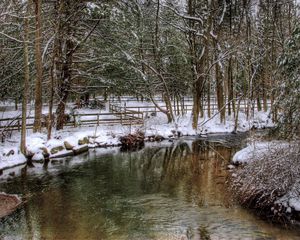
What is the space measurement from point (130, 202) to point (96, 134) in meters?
10.8

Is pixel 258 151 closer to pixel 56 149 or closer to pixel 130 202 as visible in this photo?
pixel 130 202

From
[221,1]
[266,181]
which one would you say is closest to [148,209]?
[266,181]

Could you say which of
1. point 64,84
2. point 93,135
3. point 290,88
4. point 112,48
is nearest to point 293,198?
point 290,88

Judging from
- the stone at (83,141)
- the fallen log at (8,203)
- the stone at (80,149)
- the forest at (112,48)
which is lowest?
the fallen log at (8,203)

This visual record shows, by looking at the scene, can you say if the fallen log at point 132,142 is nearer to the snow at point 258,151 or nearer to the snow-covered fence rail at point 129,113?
the snow-covered fence rail at point 129,113

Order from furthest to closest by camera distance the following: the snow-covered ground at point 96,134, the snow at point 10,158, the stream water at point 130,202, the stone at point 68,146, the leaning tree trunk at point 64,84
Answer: the leaning tree trunk at point 64,84, the stone at point 68,146, the snow-covered ground at point 96,134, the snow at point 10,158, the stream water at point 130,202

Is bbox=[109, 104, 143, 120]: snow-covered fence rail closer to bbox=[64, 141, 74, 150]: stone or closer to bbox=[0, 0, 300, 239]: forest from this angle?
bbox=[0, 0, 300, 239]: forest

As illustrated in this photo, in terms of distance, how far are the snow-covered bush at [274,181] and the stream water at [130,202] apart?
51cm

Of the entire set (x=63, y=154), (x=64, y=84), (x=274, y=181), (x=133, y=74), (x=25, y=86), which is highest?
(x=133, y=74)

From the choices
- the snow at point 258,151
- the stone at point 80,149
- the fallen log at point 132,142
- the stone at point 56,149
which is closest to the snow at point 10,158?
the stone at point 56,149

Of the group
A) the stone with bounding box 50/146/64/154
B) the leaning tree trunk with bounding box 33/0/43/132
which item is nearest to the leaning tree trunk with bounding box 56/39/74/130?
the leaning tree trunk with bounding box 33/0/43/132

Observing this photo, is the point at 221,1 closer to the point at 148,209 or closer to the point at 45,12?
the point at 45,12

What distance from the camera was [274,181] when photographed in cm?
1039

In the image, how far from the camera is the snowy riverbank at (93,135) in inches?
710
